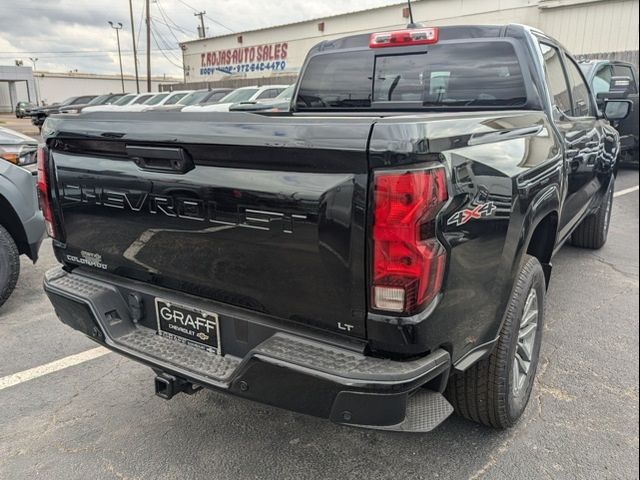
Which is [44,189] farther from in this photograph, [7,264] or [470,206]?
[470,206]

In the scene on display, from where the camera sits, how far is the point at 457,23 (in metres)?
21.5

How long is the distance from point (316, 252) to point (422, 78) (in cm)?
217

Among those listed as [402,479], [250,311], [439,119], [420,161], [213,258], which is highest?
[439,119]

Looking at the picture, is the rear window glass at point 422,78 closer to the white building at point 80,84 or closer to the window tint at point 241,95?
the window tint at point 241,95

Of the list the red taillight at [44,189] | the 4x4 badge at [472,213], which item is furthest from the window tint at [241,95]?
the 4x4 badge at [472,213]

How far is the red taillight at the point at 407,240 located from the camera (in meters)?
1.65

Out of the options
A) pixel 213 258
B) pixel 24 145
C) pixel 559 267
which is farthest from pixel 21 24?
pixel 559 267

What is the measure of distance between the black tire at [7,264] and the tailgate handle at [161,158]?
94.3 inches

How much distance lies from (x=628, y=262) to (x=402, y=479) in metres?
4.20

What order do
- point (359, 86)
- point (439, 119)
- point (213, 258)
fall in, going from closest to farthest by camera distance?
point (439, 119) < point (213, 258) < point (359, 86)

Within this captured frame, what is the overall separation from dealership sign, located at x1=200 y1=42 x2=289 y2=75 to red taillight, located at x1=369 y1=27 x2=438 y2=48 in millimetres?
29925

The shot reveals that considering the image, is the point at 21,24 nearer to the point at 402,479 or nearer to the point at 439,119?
the point at 439,119

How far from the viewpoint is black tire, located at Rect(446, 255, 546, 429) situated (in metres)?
2.32

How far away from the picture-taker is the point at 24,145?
4.33 m
